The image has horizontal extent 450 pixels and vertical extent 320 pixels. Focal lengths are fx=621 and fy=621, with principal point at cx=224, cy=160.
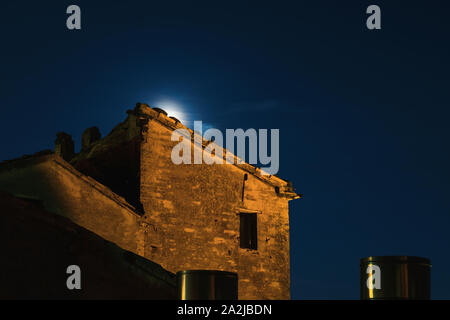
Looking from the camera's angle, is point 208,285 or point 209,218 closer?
point 208,285

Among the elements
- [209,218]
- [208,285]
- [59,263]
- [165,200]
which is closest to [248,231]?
[209,218]

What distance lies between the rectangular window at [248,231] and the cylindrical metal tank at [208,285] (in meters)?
15.0

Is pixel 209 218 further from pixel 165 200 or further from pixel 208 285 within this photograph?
pixel 208 285

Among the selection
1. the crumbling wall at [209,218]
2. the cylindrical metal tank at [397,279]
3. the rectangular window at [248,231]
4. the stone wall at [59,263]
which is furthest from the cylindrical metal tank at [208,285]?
the rectangular window at [248,231]

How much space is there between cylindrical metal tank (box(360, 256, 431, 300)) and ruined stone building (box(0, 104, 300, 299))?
12.0 m

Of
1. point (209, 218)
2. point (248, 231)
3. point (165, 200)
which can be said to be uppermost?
point (165, 200)

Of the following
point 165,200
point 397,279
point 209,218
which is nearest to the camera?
point 397,279

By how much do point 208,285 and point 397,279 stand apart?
181 cm

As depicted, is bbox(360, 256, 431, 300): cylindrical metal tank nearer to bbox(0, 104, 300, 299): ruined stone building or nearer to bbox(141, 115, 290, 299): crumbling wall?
bbox(0, 104, 300, 299): ruined stone building

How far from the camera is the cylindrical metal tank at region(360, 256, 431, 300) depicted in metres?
5.91

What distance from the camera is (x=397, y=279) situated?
19.5 ft

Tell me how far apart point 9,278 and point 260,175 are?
14042 mm

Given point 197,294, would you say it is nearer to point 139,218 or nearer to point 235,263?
point 139,218
